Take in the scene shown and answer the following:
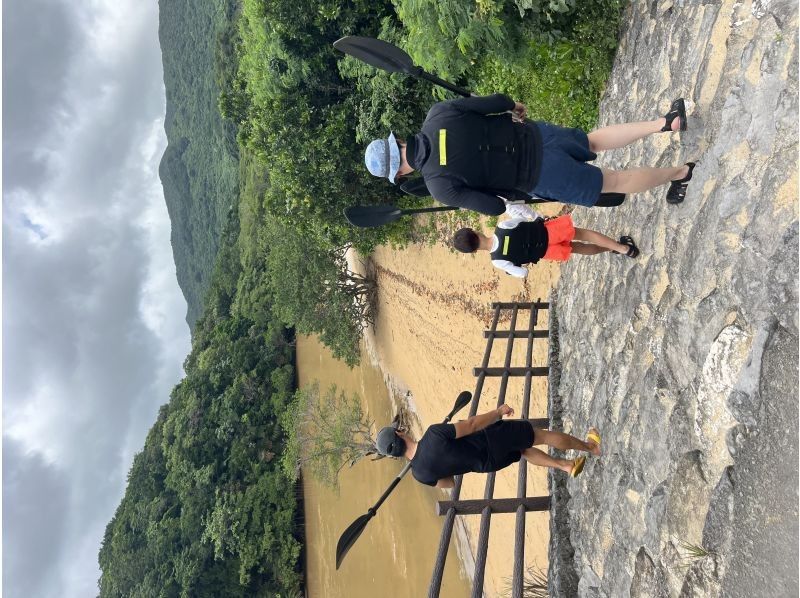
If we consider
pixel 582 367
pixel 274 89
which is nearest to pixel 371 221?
pixel 582 367

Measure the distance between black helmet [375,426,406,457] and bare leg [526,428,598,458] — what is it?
1269 mm

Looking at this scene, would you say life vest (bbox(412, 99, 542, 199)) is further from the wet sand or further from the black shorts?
the wet sand

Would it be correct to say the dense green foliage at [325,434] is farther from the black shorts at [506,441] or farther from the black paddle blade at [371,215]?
the black shorts at [506,441]

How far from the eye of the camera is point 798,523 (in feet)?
7.17

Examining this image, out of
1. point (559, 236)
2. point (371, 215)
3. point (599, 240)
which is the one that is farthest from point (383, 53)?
point (599, 240)

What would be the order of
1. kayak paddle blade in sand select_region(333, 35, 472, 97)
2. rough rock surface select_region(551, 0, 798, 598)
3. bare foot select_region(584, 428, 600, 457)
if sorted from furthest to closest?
bare foot select_region(584, 428, 600, 457), kayak paddle blade in sand select_region(333, 35, 472, 97), rough rock surface select_region(551, 0, 798, 598)

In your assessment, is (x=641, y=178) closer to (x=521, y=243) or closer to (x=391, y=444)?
(x=521, y=243)

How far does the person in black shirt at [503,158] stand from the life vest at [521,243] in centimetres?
70

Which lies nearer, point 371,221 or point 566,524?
point 566,524

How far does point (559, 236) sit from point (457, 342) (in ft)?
20.6

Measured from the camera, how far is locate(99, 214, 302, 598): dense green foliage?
58.9 ft

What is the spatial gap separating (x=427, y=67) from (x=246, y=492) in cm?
1682

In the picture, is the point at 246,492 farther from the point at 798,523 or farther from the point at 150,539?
the point at 798,523

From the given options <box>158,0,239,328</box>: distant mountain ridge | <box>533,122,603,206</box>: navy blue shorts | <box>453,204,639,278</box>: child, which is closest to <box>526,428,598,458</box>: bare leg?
<box>453,204,639,278</box>: child
